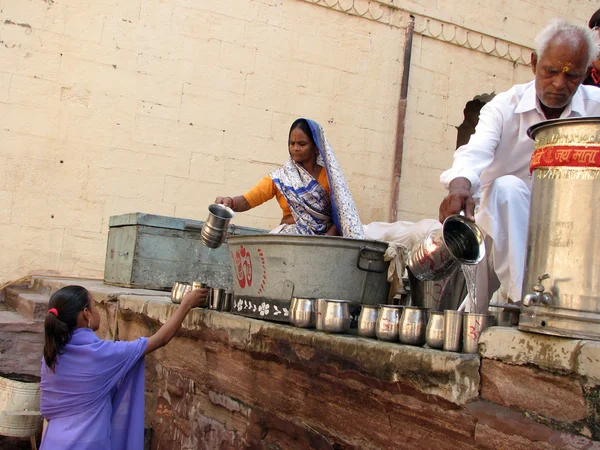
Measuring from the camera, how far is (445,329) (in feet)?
6.70

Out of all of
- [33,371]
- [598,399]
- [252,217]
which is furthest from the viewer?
[252,217]

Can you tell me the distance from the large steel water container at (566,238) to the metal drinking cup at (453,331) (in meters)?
0.27

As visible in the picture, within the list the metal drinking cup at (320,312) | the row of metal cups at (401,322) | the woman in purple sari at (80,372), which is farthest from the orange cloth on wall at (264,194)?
the metal drinking cup at (320,312)

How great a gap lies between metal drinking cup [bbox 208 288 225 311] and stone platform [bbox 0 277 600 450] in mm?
83

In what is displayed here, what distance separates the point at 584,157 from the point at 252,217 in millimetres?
5165

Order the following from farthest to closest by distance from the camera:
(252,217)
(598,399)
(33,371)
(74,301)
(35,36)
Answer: (252,217) < (35,36) < (33,371) < (74,301) < (598,399)

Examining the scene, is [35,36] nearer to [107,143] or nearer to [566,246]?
[107,143]

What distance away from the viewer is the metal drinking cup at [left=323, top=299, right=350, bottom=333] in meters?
2.51

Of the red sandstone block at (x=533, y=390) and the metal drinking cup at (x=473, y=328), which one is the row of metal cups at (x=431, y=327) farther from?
the red sandstone block at (x=533, y=390)

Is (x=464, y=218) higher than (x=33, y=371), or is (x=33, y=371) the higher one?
(x=464, y=218)

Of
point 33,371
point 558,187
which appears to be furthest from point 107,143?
point 558,187

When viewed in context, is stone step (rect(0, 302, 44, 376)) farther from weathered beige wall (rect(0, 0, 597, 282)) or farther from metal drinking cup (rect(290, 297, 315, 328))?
metal drinking cup (rect(290, 297, 315, 328))

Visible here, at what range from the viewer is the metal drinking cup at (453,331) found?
2004 mm

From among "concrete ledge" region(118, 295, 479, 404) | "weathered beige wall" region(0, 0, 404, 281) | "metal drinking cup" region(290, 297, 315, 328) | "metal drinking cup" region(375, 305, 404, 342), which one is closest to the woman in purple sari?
"concrete ledge" region(118, 295, 479, 404)
